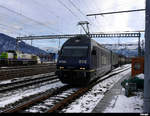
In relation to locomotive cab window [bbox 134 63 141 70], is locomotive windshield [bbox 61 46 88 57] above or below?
above

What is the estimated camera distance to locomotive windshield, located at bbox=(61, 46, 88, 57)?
10.3m

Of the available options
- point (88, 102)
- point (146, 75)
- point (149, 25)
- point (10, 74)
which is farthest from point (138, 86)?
point (10, 74)

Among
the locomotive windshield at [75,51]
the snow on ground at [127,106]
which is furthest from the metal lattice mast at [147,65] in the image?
the locomotive windshield at [75,51]

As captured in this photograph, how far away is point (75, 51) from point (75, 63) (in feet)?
3.03

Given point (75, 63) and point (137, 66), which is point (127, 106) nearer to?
point (75, 63)

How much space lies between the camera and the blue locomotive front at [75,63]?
9.77 m

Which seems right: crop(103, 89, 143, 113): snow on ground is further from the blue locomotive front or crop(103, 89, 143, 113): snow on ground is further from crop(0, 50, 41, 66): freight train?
crop(0, 50, 41, 66): freight train

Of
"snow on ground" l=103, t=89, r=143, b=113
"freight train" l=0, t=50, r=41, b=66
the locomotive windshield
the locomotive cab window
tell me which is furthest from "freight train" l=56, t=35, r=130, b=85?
"freight train" l=0, t=50, r=41, b=66

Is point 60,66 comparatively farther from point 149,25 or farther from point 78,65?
point 149,25

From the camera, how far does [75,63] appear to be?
10.1 meters

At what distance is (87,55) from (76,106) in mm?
4297

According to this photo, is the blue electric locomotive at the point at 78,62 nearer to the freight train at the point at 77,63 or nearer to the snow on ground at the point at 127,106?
the freight train at the point at 77,63

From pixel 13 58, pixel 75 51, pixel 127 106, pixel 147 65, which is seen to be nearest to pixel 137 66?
pixel 75 51

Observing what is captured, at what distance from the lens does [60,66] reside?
10359 mm
